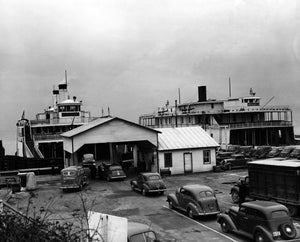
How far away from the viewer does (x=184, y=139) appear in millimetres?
41938

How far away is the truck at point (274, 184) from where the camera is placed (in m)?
20.9

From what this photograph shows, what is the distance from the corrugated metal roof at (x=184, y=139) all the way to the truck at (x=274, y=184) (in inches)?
613

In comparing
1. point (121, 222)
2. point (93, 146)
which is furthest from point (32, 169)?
point (121, 222)

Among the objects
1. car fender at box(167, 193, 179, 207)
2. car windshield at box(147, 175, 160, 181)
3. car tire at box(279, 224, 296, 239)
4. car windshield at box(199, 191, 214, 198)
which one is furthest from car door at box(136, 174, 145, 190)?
car tire at box(279, 224, 296, 239)

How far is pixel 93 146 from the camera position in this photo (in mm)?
53875

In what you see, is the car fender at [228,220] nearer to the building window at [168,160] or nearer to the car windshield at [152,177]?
the car windshield at [152,177]

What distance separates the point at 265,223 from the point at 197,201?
18.5ft

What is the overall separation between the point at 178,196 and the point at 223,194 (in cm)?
601

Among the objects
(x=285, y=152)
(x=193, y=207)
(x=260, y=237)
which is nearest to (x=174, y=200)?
(x=193, y=207)

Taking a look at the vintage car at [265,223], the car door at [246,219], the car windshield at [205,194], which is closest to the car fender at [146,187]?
the car windshield at [205,194]

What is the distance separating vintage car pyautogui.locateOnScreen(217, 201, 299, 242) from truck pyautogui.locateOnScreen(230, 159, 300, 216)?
4.43 m

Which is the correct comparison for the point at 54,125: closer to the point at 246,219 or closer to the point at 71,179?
the point at 71,179

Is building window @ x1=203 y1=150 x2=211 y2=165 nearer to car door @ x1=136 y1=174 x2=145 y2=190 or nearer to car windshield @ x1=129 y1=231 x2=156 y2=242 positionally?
car door @ x1=136 y1=174 x2=145 y2=190

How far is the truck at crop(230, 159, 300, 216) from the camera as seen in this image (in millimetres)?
20891
